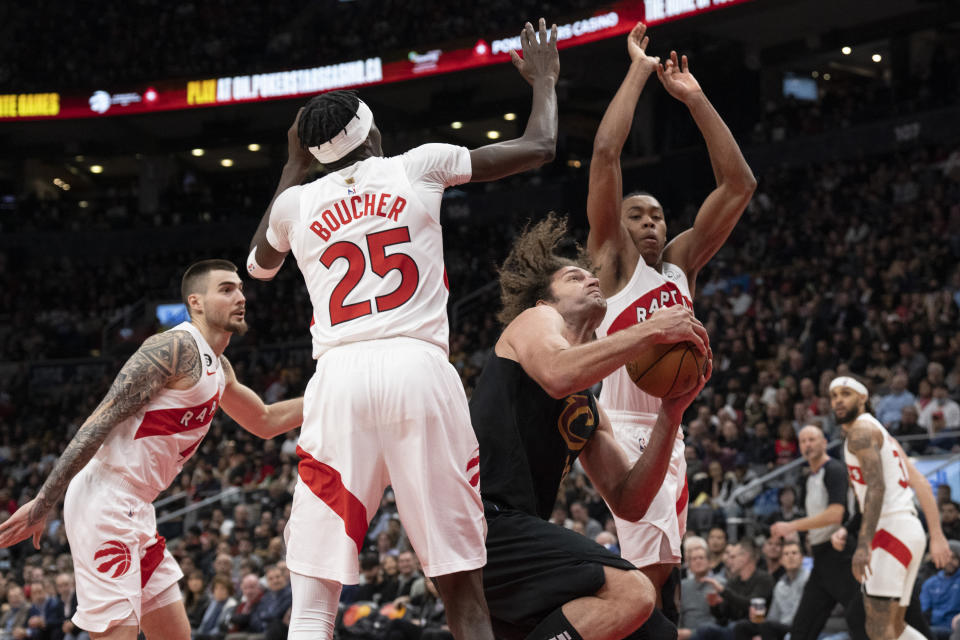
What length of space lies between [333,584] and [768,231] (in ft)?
58.8

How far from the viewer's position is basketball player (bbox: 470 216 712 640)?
3.80 m

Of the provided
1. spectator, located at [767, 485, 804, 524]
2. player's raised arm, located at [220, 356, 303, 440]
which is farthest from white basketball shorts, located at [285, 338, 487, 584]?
spectator, located at [767, 485, 804, 524]

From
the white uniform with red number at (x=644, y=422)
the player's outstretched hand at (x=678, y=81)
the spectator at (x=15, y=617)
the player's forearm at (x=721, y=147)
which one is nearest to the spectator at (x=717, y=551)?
the white uniform with red number at (x=644, y=422)

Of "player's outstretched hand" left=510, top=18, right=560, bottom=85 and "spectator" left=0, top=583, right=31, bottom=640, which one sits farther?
"spectator" left=0, top=583, right=31, bottom=640

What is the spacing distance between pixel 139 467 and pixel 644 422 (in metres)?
2.43

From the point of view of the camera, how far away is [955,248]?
16.2m

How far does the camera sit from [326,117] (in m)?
4.08

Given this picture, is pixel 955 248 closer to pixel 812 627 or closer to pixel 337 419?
pixel 812 627

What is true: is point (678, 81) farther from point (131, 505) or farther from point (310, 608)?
point (131, 505)

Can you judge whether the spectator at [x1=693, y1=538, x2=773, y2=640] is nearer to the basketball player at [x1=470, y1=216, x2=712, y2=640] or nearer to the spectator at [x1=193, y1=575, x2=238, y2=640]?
the basketball player at [x1=470, y1=216, x2=712, y2=640]

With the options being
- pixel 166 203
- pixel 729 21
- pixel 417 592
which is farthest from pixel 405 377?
pixel 166 203

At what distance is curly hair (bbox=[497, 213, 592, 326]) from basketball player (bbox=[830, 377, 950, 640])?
3.64 meters

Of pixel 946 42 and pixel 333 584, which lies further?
pixel 946 42

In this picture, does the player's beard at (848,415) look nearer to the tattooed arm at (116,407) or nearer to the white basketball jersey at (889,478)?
the white basketball jersey at (889,478)
